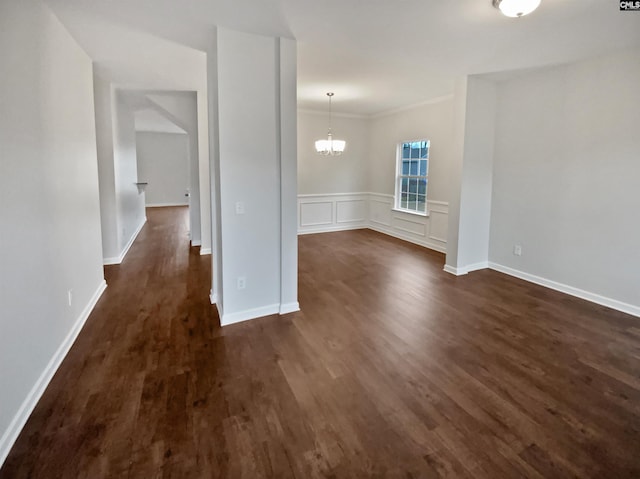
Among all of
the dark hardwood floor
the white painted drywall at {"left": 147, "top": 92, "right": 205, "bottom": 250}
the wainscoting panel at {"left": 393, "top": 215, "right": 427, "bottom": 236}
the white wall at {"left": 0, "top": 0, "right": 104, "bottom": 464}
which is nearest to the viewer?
the dark hardwood floor

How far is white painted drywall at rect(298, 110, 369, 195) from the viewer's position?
7188 millimetres

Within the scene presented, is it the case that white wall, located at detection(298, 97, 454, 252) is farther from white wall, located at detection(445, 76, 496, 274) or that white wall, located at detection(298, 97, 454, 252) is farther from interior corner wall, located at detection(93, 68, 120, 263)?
interior corner wall, located at detection(93, 68, 120, 263)

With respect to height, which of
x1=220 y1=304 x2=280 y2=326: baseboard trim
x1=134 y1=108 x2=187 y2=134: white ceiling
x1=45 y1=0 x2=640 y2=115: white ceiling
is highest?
x1=134 y1=108 x2=187 y2=134: white ceiling

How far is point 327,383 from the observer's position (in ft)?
7.57

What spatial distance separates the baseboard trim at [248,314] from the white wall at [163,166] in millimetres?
10712

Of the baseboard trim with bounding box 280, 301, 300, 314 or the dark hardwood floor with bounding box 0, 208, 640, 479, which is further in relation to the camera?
the baseboard trim with bounding box 280, 301, 300, 314

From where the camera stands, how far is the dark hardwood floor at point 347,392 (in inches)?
66.1

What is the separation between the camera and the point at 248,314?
3.28 metres

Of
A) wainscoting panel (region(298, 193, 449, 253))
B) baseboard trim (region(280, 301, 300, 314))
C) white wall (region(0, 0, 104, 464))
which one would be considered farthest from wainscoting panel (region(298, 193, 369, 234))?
white wall (region(0, 0, 104, 464))

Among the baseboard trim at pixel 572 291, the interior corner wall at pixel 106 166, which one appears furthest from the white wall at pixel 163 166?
the baseboard trim at pixel 572 291

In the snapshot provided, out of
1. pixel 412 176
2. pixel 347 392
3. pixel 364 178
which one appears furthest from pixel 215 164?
pixel 364 178

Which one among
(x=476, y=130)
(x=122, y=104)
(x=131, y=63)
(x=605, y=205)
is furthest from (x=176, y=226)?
(x=605, y=205)

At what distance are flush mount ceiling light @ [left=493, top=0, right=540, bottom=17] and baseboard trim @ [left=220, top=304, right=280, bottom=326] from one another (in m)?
2.92

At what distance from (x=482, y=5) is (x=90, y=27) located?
3.12 metres
